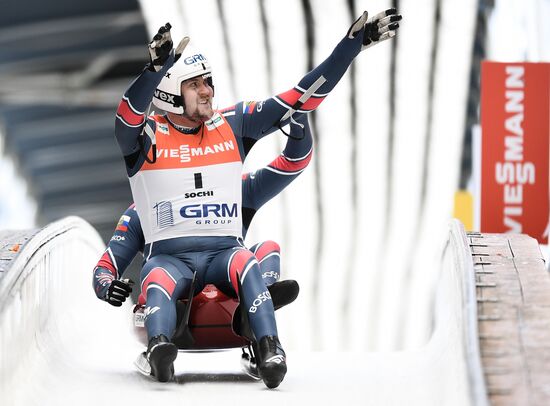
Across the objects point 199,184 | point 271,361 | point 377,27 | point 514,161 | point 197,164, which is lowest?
point 514,161

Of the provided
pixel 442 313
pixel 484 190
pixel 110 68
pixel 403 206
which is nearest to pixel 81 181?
pixel 110 68

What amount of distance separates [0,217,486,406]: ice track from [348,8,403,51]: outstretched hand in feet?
4.06

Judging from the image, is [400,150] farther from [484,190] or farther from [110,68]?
[484,190]

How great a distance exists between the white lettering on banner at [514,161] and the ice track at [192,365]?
4.40 meters

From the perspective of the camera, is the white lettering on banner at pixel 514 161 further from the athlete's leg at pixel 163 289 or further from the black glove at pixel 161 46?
the black glove at pixel 161 46

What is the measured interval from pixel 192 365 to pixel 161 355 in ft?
4.85

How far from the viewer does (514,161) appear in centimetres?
1395

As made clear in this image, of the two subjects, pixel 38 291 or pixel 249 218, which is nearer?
pixel 38 291

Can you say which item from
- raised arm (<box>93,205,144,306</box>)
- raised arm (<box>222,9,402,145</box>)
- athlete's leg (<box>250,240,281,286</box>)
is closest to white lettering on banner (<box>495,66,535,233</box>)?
athlete's leg (<box>250,240,281,286</box>)

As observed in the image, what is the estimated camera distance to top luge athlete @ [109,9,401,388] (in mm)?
7398

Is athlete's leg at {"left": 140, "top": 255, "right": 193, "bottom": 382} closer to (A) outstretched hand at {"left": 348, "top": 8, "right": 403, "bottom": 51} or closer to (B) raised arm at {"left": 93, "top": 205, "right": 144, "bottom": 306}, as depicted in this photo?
(B) raised arm at {"left": 93, "top": 205, "right": 144, "bottom": 306}

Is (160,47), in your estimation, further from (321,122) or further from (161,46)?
(321,122)

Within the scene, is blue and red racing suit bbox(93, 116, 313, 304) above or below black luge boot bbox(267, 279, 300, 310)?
above

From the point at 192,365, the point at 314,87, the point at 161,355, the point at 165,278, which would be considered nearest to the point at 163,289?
the point at 165,278
